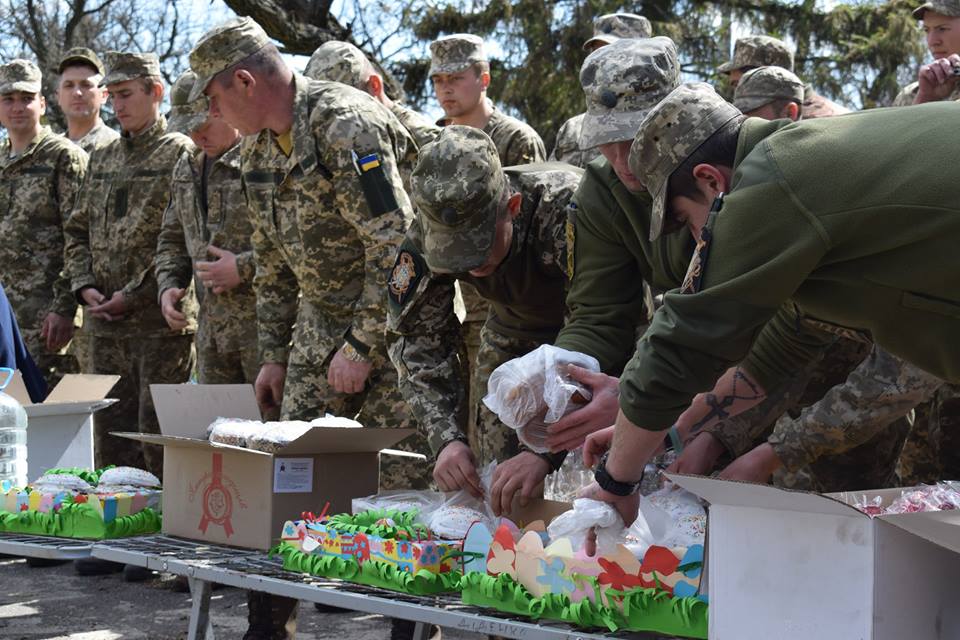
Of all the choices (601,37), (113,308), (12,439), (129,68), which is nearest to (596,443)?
(12,439)

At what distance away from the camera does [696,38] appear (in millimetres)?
13094

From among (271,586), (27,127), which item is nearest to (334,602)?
(271,586)

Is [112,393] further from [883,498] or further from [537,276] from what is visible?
[883,498]

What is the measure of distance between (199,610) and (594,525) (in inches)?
39.7

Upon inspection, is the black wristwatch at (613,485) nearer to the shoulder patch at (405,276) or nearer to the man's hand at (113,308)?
the shoulder patch at (405,276)

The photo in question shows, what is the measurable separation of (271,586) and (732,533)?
1.09m

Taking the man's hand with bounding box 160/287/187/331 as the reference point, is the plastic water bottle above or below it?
below

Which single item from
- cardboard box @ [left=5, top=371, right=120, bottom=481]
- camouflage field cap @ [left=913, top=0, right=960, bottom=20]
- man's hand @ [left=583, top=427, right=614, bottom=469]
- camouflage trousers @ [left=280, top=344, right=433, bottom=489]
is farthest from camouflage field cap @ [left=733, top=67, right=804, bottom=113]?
cardboard box @ [left=5, top=371, right=120, bottom=481]

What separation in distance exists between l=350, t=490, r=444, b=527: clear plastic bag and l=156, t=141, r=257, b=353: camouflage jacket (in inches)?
91.6

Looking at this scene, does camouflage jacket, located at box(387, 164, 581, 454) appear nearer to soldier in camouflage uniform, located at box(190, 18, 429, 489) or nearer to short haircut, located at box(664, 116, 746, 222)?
soldier in camouflage uniform, located at box(190, 18, 429, 489)

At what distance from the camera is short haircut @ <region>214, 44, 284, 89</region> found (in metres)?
4.21

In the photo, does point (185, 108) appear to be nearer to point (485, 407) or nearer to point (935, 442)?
point (485, 407)

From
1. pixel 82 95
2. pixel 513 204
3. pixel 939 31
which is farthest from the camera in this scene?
pixel 82 95

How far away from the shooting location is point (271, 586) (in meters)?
2.66
